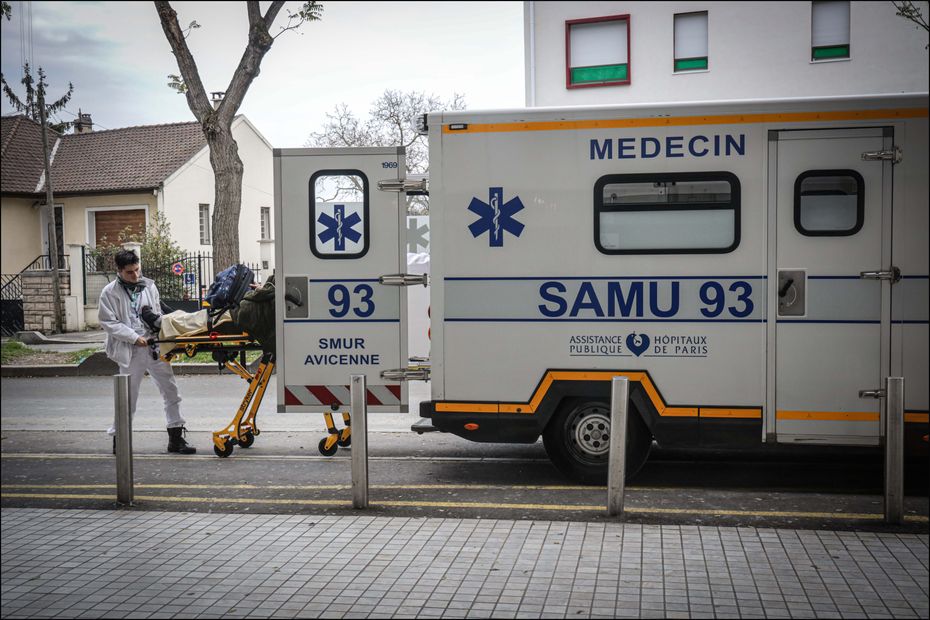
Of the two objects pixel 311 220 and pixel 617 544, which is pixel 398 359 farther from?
pixel 617 544

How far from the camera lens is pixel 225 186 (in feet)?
57.3

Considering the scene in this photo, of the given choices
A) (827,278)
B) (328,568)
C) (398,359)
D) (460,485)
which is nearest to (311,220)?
(398,359)

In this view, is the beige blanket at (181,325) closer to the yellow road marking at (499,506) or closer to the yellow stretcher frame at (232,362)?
the yellow stretcher frame at (232,362)

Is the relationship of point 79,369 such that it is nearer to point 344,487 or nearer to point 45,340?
point 45,340

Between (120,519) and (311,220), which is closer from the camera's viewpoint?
(120,519)

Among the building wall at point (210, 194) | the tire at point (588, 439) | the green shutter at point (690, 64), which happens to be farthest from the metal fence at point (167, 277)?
the tire at point (588, 439)

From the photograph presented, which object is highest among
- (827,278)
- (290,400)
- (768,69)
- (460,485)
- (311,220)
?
(768,69)

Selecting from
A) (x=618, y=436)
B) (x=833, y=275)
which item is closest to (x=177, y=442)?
(x=618, y=436)

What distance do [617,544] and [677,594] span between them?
0.86 metres

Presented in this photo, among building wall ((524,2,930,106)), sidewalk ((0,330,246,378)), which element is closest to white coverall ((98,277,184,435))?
sidewalk ((0,330,246,378))

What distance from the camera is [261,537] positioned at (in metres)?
6.04

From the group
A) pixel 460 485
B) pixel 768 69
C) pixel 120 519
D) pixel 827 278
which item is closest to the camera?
pixel 120 519

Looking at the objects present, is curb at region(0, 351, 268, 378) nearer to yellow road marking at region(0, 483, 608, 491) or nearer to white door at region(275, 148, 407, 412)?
yellow road marking at region(0, 483, 608, 491)

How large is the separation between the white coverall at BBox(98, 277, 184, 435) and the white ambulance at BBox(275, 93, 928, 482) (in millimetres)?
2001
